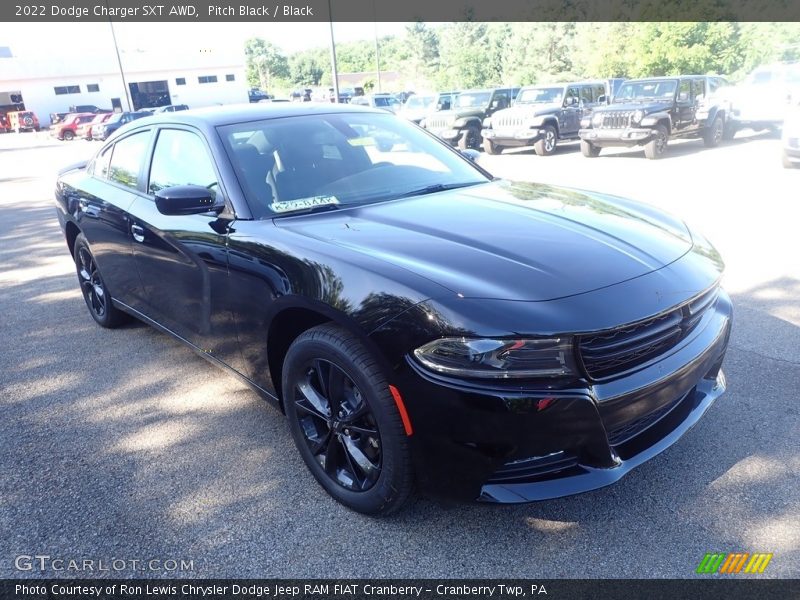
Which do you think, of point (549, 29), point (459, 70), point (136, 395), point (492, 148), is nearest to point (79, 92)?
point (459, 70)

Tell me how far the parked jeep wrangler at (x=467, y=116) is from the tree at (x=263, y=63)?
286 ft

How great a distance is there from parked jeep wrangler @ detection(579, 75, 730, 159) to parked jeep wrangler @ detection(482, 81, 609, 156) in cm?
126

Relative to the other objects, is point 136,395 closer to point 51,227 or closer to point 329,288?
point 329,288

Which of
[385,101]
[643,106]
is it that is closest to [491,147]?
[643,106]

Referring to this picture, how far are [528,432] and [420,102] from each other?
19938mm

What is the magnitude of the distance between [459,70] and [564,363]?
57193mm

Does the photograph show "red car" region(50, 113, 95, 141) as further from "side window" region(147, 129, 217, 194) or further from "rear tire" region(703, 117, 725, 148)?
"side window" region(147, 129, 217, 194)

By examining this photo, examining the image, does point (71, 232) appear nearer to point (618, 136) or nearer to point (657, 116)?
point (618, 136)

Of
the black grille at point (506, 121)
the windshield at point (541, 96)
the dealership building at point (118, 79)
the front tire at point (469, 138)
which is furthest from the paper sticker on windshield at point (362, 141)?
the dealership building at point (118, 79)

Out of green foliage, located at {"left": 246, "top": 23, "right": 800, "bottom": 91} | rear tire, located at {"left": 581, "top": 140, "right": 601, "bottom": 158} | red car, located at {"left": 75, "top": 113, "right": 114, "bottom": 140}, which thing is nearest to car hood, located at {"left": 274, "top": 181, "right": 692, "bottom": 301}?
rear tire, located at {"left": 581, "top": 140, "right": 601, "bottom": 158}

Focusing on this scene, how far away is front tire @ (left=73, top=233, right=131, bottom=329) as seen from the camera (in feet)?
15.7

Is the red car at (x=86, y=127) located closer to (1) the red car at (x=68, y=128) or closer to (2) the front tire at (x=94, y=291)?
(1) the red car at (x=68, y=128)

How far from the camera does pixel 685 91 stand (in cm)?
1464

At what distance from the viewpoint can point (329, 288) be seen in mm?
2432
